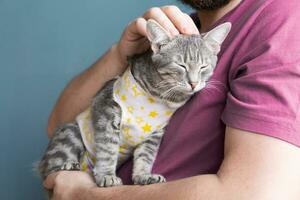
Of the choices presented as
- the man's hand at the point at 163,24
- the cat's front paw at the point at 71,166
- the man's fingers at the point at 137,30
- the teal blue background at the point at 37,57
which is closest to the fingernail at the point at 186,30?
the man's hand at the point at 163,24

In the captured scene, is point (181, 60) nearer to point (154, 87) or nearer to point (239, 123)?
point (154, 87)

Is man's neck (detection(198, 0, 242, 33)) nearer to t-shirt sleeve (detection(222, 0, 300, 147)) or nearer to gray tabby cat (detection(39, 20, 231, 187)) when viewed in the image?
gray tabby cat (detection(39, 20, 231, 187))

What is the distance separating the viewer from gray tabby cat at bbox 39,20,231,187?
111 centimetres

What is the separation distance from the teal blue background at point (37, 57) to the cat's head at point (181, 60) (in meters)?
0.80

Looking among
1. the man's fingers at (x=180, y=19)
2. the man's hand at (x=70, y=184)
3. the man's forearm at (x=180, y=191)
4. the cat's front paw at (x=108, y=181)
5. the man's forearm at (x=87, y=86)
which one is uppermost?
the man's fingers at (x=180, y=19)

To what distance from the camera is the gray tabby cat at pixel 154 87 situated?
111 cm

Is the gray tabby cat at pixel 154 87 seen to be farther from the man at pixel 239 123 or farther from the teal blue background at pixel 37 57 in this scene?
the teal blue background at pixel 37 57

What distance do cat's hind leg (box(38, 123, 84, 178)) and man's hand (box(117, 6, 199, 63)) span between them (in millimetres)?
309

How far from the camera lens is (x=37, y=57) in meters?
1.95

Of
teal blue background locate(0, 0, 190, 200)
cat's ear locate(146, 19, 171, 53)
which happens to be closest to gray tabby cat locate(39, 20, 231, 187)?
cat's ear locate(146, 19, 171, 53)

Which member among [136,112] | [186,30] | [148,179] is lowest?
[148,179]

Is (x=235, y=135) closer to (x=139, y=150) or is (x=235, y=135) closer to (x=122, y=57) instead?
(x=139, y=150)

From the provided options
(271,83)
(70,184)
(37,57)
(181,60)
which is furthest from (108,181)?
(37,57)

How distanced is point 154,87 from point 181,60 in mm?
103
